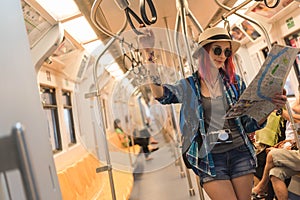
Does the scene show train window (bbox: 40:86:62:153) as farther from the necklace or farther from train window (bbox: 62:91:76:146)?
the necklace

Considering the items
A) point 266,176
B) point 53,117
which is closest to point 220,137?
point 266,176

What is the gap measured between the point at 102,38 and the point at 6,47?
311cm

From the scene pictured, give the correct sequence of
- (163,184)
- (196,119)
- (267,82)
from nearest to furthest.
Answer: (267,82)
(196,119)
(163,184)

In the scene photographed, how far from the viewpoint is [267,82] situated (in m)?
1.28

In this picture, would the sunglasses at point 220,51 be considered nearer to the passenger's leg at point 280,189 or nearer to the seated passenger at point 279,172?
the seated passenger at point 279,172

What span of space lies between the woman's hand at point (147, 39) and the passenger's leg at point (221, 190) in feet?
3.62

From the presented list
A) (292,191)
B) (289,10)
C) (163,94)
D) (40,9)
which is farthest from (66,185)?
(289,10)

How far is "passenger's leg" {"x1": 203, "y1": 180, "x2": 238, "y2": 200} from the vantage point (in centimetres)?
132

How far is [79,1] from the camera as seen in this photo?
2.46 m

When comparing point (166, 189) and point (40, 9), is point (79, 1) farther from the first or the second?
point (166, 189)

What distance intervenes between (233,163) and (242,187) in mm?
130

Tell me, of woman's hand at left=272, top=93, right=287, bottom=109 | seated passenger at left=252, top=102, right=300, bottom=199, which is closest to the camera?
woman's hand at left=272, top=93, right=287, bottom=109

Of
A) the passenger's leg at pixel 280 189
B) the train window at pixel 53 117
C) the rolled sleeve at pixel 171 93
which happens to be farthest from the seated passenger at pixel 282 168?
the train window at pixel 53 117

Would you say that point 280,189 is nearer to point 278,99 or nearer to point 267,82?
point 278,99
